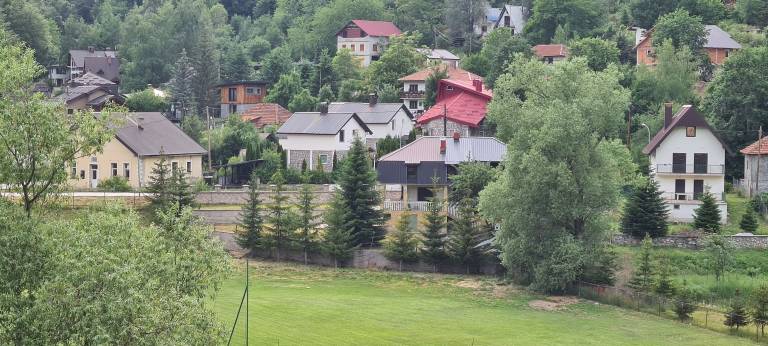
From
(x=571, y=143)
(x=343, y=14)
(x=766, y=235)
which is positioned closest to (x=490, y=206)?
(x=571, y=143)

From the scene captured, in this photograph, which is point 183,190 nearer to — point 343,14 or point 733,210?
point 733,210

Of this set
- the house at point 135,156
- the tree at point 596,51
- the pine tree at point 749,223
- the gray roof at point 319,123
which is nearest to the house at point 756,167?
the pine tree at point 749,223

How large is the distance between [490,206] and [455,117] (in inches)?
1035

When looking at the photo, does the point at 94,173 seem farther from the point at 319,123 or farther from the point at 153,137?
the point at 319,123

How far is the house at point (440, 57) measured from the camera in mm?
100062

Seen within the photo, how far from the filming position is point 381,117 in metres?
78.4

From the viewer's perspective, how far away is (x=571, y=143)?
49938 millimetres

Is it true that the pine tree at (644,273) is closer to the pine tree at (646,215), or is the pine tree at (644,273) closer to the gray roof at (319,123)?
the pine tree at (646,215)

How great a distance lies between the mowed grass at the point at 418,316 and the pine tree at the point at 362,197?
10.7 feet

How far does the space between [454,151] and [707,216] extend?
486 inches

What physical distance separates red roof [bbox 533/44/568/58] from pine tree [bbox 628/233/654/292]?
44.5 meters

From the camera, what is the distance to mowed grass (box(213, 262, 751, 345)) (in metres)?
39.1

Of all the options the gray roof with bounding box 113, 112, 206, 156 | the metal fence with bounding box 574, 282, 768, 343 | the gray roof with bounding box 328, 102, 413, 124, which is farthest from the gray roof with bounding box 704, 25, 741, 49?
the metal fence with bounding box 574, 282, 768, 343

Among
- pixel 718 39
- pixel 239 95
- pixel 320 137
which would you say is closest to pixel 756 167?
pixel 320 137
